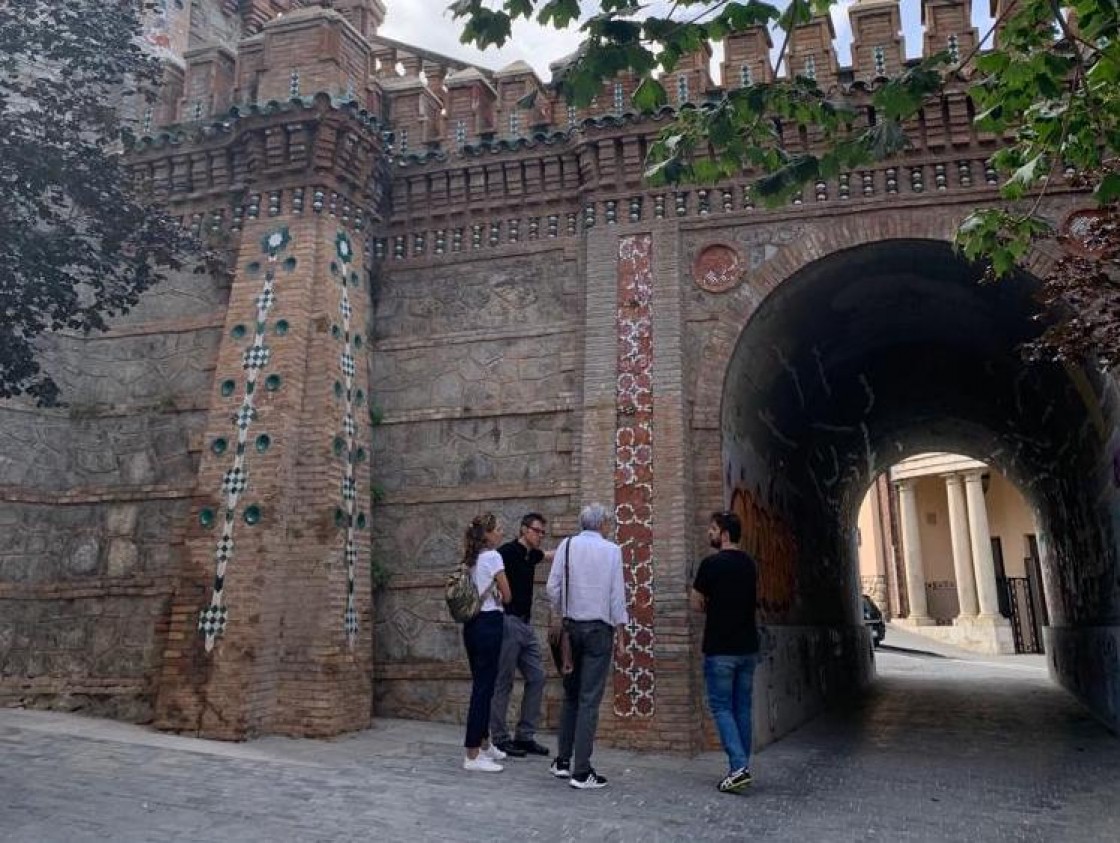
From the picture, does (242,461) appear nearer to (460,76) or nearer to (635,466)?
(635,466)

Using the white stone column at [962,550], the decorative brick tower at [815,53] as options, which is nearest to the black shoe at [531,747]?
the decorative brick tower at [815,53]

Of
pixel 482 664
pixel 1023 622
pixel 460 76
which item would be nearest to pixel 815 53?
pixel 460 76

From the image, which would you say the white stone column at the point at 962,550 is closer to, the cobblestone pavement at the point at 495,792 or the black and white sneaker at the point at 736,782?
the cobblestone pavement at the point at 495,792

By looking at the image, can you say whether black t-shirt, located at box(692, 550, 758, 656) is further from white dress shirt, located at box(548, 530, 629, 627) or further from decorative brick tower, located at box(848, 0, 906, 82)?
decorative brick tower, located at box(848, 0, 906, 82)

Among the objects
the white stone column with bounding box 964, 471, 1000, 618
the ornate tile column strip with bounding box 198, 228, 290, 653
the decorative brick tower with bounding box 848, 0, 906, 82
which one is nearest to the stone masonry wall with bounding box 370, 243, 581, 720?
the ornate tile column strip with bounding box 198, 228, 290, 653

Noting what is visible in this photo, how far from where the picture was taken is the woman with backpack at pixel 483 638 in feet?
21.3

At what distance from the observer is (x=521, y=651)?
23.6ft

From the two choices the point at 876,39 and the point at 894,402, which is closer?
the point at 876,39

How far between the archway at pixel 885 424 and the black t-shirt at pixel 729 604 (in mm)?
2271

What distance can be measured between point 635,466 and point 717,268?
2161 mm

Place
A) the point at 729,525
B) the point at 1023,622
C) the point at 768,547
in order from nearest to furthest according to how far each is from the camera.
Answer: the point at 729,525 < the point at 768,547 < the point at 1023,622

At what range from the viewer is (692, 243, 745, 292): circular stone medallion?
8.95 metres

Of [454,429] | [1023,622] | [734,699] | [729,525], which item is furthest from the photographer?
[1023,622]

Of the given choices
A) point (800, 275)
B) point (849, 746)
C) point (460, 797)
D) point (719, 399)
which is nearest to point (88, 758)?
point (460, 797)
